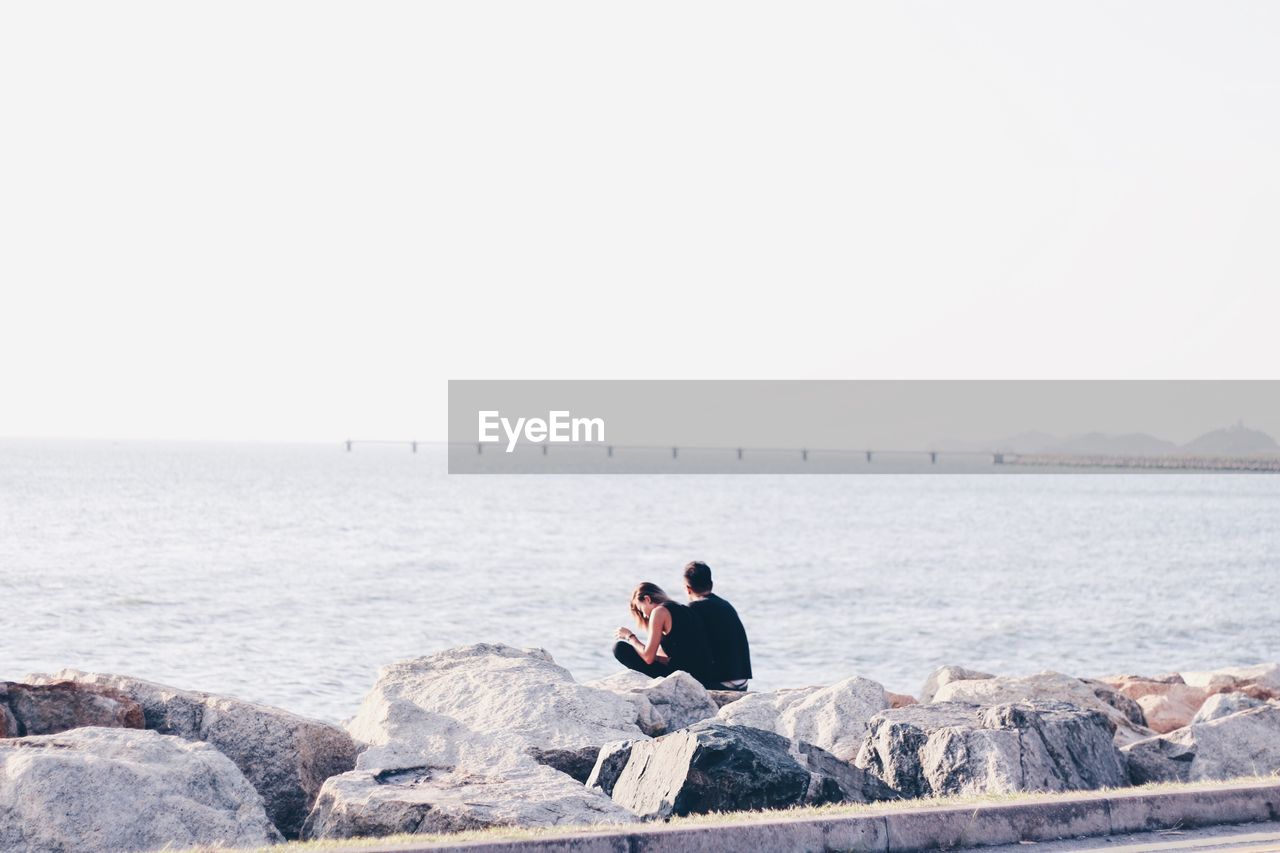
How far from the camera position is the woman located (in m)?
12.1

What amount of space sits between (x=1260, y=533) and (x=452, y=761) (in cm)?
6916

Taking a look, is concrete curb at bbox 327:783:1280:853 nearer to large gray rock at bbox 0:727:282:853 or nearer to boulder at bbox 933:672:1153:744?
large gray rock at bbox 0:727:282:853

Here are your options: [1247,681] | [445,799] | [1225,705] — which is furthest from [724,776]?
[1247,681]

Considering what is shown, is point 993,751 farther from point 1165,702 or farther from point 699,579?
point 1165,702

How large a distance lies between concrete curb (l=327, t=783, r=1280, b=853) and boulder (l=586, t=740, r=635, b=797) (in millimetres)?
1582

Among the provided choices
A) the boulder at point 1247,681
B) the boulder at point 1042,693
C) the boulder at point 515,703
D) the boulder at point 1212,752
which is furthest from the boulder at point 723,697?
the boulder at point 1247,681

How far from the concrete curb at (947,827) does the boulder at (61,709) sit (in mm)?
3060

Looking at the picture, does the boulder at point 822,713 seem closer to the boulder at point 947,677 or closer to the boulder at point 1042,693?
the boulder at point 1042,693

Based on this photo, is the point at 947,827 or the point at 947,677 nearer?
the point at 947,827

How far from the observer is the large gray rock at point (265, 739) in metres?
8.50

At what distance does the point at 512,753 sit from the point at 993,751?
9.13ft

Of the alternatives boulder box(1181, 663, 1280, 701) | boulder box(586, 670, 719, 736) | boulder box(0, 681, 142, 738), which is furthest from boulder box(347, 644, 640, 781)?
boulder box(1181, 663, 1280, 701)

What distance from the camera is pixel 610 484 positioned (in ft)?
452

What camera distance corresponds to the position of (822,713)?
34.4 ft
